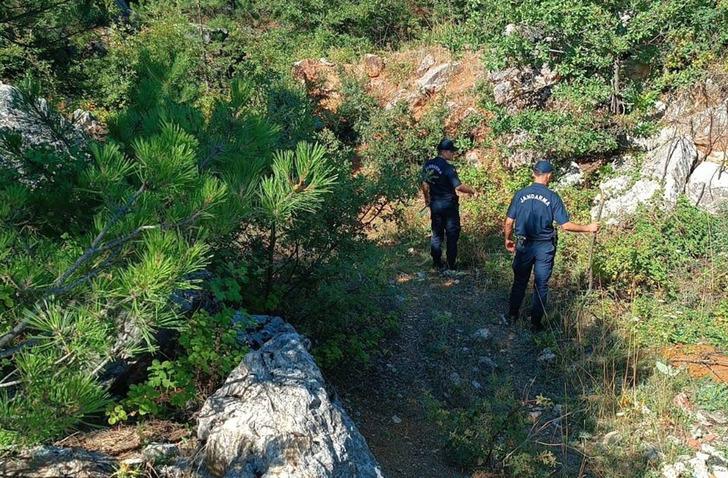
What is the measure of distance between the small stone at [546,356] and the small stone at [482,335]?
54 centimetres

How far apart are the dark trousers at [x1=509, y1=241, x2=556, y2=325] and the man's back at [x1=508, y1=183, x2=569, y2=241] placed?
3.9 inches

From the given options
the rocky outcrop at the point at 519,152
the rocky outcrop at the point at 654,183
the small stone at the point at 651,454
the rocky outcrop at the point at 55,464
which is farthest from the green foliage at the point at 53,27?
the rocky outcrop at the point at 654,183

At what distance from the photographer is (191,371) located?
11.3 ft

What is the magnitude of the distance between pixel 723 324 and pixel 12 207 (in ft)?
20.9

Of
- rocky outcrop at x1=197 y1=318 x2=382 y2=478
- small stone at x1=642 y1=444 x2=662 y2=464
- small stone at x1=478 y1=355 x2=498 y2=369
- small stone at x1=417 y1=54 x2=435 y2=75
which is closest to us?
rocky outcrop at x1=197 y1=318 x2=382 y2=478

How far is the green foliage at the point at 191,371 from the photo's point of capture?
10.7 ft

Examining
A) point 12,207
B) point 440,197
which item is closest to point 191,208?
point 12,207

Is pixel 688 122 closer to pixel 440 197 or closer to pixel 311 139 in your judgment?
pixel 440 197

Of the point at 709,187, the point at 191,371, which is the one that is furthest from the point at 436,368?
the point at 709,187

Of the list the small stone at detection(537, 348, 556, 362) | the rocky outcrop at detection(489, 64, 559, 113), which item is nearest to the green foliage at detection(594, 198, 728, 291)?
the small stone at detection(537, 348, 556, 362)

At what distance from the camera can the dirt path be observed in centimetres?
438

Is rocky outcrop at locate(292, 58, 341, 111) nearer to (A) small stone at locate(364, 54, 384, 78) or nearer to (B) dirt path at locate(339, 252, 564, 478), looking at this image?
(A) small stone at locate(364, 54, 384, 78)

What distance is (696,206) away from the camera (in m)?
7.66

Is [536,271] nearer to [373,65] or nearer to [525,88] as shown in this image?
[525,88]
